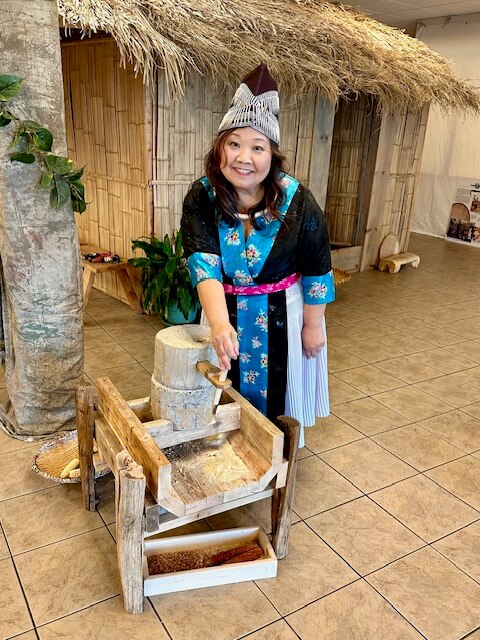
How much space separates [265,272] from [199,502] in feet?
2.44

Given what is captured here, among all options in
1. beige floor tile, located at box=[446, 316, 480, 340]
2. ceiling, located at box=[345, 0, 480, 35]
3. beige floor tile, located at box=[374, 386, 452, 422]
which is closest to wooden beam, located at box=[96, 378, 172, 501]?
beige floor tile, located at box=[374, 386, 452, 422]

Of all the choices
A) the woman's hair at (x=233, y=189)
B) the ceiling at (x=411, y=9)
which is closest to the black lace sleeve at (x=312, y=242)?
the woman's hair at (x=233, y=189)

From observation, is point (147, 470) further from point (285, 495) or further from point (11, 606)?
point (11, 606)

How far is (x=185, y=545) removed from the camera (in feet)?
5.75

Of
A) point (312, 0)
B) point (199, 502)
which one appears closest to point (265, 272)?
point (199, 502)

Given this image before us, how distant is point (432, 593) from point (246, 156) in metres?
1.49

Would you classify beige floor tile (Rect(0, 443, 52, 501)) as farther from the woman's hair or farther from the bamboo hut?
the bamboo hut

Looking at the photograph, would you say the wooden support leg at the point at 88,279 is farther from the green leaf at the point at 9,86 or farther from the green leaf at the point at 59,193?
the green leaf at the point at 9,86

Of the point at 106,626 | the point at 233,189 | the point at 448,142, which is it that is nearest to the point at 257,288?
the point at 233,189

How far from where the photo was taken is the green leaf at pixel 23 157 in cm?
202

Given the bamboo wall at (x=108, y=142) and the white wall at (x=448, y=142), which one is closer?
the bamboo wall at (x=108, y=142)

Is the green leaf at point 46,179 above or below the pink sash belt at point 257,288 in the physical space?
above

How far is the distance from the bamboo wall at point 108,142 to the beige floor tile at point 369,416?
1928mm

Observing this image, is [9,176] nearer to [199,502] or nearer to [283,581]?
[199,502]
